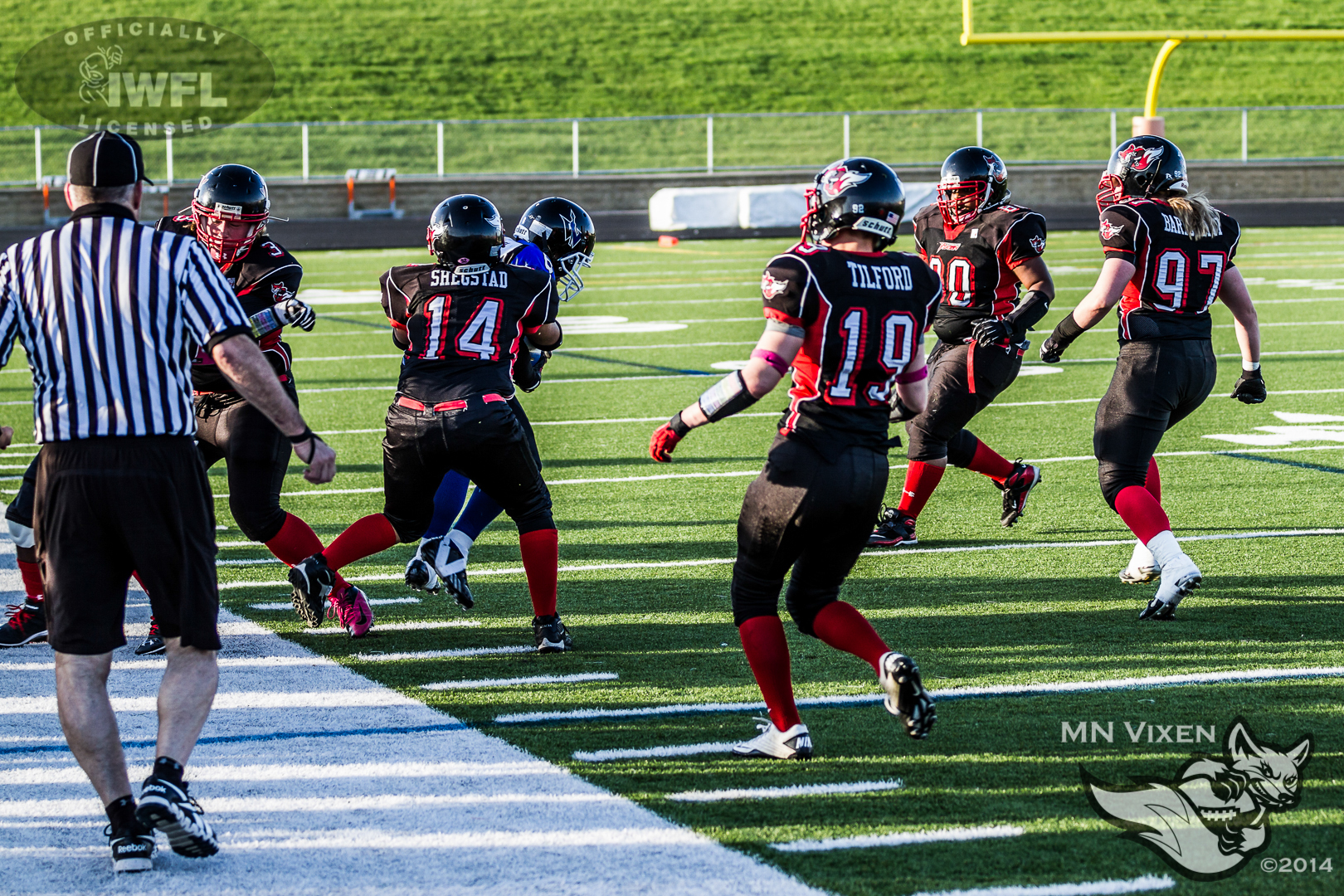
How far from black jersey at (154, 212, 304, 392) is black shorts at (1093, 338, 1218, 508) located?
3265mm

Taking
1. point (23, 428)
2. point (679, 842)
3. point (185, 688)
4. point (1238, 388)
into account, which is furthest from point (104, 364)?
point (23, 428)

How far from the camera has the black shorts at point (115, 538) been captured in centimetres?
376

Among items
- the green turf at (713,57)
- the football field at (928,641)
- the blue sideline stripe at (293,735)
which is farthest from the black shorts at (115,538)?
the green turf at (713,57)

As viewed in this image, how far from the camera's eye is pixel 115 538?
3.81m

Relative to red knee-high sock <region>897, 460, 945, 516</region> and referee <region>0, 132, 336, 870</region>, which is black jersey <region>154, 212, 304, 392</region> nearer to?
referee <region>0, 132, 336, 870</region>

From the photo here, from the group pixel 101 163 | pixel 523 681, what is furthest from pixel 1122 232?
pixel 101 163

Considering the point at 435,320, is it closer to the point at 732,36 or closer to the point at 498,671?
the point at 498,671

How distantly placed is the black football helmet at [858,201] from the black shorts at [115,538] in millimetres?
1903

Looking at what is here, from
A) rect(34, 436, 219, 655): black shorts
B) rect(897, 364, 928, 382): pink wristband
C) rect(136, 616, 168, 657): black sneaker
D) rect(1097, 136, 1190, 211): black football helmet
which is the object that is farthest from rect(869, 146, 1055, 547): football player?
rect(34, 436, 219, 655): black shorts

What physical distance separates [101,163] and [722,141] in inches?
1167

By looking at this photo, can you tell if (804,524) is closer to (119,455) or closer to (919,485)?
(119,455)

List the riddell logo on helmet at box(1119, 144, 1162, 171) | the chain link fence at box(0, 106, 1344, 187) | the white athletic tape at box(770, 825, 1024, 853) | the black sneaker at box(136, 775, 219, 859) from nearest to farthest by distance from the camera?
1. the black sneaker at box(136, 775, 219, 859)
2. the white athletic tape at box(770, 825, 1024, 853)
3. the riddell logo on helmet at box(1119, 144, 1162, 171)
4. the chain link fence at box(0, 106, 1344, 187)

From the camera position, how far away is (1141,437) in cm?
623

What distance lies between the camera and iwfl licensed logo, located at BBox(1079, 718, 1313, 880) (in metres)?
3.79
